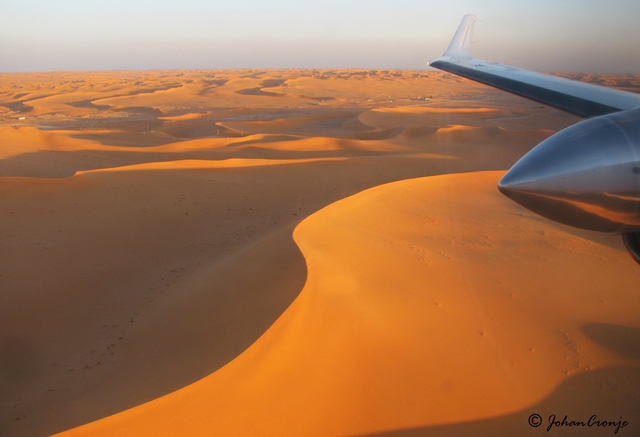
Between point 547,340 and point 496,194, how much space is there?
19.5ft

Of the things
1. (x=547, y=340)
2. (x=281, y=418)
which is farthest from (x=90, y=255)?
(x=547, y=340)

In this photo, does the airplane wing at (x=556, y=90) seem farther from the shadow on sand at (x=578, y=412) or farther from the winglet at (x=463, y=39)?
the shadow on sand at (x=578, y=412)

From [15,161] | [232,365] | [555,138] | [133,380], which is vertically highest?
[555,138]

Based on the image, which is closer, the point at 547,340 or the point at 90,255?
the point at 547,340

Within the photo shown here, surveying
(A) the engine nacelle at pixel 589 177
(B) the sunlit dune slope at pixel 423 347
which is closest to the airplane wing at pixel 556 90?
(A) the engine nacelle at pixel 589 177

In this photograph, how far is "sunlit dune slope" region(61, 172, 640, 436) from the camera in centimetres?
312

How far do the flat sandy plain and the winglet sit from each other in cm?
287

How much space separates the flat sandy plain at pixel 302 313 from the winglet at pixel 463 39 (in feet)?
9.43

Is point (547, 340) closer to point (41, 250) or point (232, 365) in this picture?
point (232, 365)

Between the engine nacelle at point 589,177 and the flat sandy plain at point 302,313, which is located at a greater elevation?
the engine nacelle at point 589,177

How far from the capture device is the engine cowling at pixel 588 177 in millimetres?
1664

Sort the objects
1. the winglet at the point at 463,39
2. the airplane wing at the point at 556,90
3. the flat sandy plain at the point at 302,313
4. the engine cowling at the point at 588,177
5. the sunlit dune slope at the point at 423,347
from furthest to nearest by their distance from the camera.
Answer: the winglet at the point at 463,39
the flat sandy plain at the point at 302,313
the sunlit dune slope at the point at 423,347
the airplane wing at the point at 556,90
the engine cowling at the point at 588,177

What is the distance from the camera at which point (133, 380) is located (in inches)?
157

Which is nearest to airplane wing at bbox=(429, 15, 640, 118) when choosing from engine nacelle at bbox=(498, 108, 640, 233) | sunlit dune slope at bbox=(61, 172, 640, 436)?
engine nacelle at bbox=(498, 108, 640, 233)
